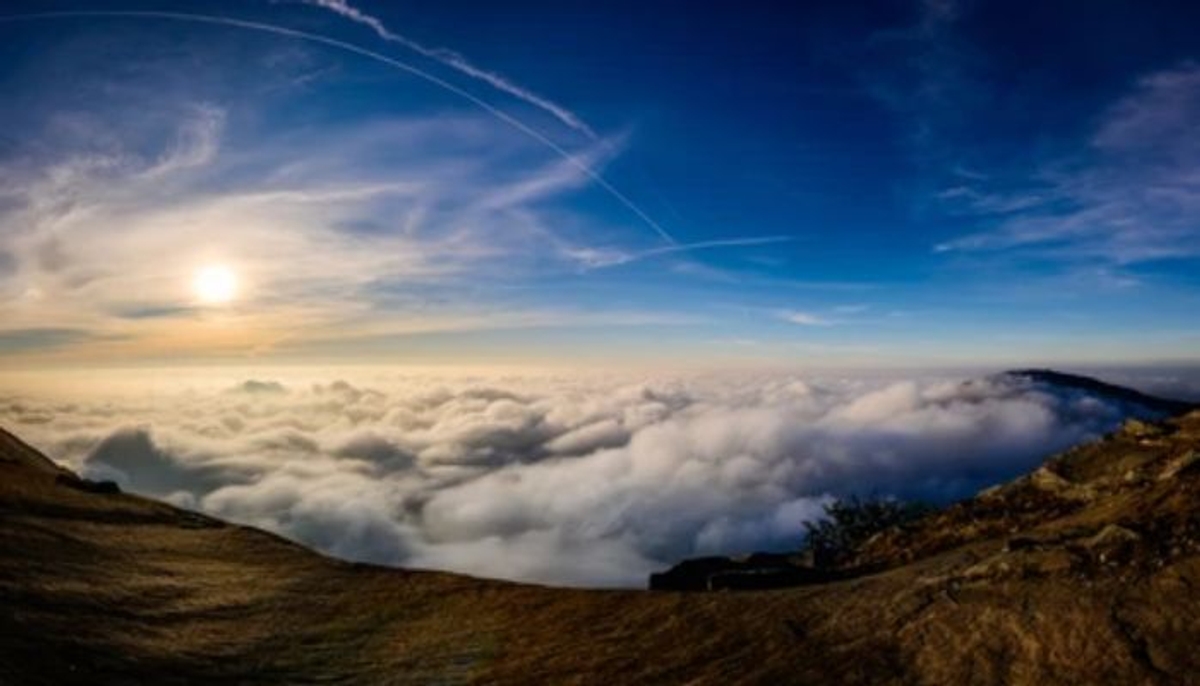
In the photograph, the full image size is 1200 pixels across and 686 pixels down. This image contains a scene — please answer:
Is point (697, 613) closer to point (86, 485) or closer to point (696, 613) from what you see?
point (696, 613)

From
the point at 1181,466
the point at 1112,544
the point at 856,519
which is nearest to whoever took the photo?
the point at 1112,544

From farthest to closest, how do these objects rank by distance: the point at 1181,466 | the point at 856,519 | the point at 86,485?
the point at 856,519 < the point at 86,485 < the point at 1181,466

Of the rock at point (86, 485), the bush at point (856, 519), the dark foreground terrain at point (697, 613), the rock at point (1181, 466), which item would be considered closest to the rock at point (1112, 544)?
the dark foreground terrain at point (697, 613)

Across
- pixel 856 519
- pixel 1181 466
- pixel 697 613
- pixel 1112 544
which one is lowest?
pixel 856 519

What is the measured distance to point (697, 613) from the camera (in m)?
11.6

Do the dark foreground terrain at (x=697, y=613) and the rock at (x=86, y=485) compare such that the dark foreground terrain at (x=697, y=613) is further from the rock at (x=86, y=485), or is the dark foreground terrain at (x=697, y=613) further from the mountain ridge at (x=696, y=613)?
the rock at (x=86, y=485)

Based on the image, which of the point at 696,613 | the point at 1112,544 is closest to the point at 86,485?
the point at 696,613

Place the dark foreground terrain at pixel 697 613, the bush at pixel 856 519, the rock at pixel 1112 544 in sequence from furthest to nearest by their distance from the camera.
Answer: the bush at pixel 856 519 → the rock at pixel 1112 544 → the dark foreground terrain at pixel 697 613

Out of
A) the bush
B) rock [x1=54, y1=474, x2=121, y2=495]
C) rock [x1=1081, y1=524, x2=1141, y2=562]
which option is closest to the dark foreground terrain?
rock [x1=1081, y1=524, x2=1141, y2=562]

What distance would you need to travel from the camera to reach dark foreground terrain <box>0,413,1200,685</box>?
28.0 ft

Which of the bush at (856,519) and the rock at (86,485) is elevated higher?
the rock at (86,485)

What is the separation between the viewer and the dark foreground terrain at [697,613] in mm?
8547

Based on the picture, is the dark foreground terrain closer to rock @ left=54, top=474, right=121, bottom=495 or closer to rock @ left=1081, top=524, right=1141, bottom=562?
rock @ left=1081, top=524, right=1141, bottom=562

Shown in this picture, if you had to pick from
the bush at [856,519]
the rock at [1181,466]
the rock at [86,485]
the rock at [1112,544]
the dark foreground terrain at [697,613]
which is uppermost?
the rock at [1181,466]
